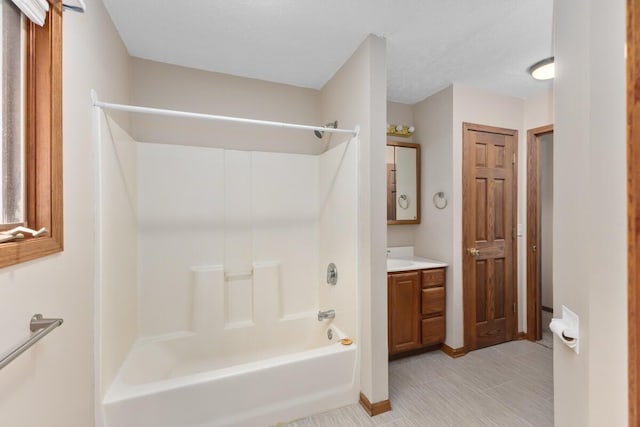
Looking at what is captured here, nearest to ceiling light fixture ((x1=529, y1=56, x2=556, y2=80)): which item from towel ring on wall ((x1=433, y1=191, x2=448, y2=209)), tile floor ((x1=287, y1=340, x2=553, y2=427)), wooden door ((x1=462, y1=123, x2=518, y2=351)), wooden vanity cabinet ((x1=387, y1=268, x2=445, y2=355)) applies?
wooden door ((x1=462, y1=123, x2=518, y2=351))

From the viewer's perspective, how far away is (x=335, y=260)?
227 centimetres

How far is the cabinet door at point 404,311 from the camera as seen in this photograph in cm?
238

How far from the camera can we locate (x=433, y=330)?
100 inches

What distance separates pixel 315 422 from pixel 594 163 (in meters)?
1.95

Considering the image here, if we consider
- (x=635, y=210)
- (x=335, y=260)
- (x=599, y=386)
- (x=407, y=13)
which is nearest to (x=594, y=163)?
(x=635, y=210)

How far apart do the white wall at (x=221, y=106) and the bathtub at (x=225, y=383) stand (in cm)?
164

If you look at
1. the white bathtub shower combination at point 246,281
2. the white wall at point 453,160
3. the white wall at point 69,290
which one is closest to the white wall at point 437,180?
the white wall at point 453,160

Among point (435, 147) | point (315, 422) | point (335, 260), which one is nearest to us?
point (315, 422)

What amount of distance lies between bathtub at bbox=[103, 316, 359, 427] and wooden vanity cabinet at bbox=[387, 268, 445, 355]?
610mm

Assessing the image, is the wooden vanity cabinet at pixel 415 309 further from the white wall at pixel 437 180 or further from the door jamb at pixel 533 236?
the door jamb at pixel 533 236

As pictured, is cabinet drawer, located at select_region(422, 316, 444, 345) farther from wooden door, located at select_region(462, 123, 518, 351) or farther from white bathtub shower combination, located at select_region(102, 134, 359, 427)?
white bathtub shower combination, located at select_region(102, 134, 359, 427)

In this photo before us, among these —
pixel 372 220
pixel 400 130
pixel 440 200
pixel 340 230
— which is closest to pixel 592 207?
pixel 372 220

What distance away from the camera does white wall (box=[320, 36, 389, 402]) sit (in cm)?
183

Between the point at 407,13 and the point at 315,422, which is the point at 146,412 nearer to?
the point at 315,422
